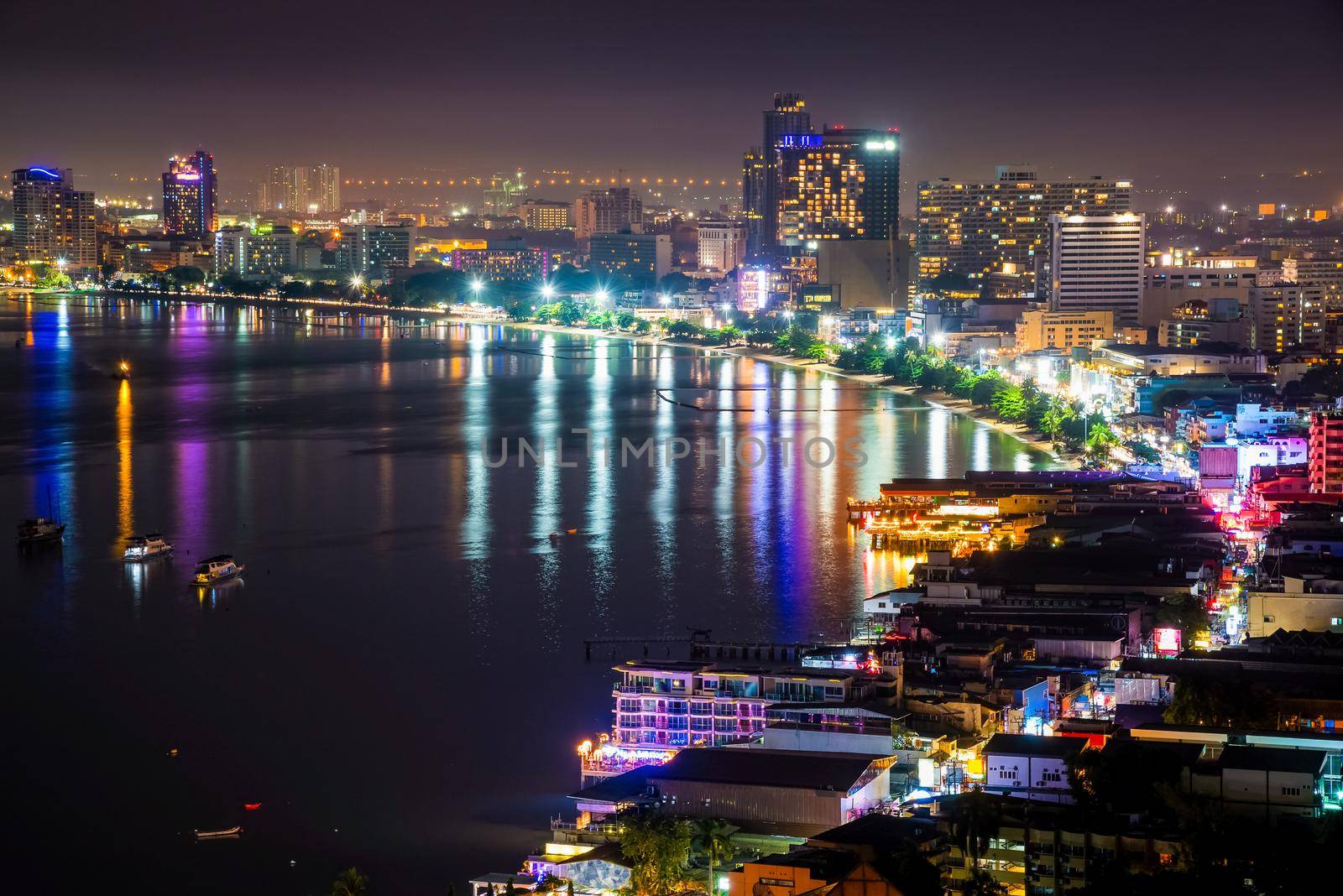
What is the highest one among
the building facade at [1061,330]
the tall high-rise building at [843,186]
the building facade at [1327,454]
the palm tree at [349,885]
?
the tall high-rise building at [843,186]

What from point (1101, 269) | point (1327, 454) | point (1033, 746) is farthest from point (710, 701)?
point (1101, 269)

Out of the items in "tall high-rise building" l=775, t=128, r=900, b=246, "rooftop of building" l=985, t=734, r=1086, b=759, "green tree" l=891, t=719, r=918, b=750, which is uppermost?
"tall high-rise building" l=775, t=128, r=900, b=246

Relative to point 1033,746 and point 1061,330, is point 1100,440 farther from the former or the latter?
point 1033,746

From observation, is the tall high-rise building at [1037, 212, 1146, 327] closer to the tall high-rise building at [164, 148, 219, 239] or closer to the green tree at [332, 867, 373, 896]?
the green tree at [332, 867, 373, 896]

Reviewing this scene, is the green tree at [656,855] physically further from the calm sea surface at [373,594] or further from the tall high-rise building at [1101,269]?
the tall high-rise building at [1101,269]

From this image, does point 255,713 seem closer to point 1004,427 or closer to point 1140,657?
point 1140,657

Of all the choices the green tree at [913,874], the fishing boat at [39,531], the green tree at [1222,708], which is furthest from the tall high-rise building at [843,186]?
→ the green tree at [913,874]

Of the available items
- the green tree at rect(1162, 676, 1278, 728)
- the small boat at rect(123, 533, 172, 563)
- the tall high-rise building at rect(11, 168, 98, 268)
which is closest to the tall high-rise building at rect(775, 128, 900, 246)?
the tall high-rise building at rect(11, 168, 98, 268)
